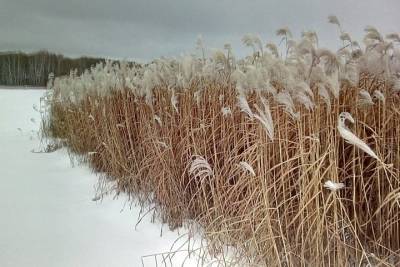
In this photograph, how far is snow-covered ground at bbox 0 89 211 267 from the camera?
5.94ft

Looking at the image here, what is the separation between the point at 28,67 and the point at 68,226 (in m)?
15.1

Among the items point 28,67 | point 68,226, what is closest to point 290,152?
point 68,226

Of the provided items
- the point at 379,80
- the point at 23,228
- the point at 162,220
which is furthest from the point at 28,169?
the point at 379,80

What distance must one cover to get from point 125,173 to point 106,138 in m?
0.48

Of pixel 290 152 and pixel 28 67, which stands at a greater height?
pixel 290 152

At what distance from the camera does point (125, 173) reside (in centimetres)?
284

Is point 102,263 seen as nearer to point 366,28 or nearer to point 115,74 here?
point 366,28

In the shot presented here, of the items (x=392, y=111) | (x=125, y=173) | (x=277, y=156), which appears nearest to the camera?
(x=392, y=111)

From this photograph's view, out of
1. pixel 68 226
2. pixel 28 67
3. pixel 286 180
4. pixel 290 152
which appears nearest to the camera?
pixel 286 180

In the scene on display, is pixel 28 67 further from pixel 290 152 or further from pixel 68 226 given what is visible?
pixel 290 152

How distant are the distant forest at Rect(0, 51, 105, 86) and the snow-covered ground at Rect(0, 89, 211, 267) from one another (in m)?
12.4

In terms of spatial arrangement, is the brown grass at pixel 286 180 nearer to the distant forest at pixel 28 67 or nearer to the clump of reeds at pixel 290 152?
the clump of reeds at pixel 290 152

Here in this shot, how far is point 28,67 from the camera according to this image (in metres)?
15.8

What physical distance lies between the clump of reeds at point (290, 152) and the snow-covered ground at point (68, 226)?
18 centimetres
